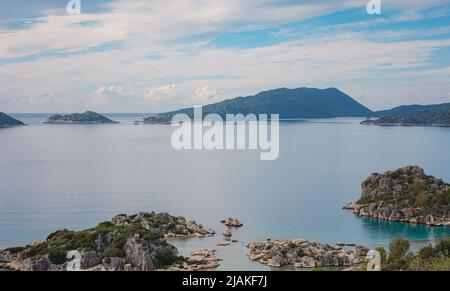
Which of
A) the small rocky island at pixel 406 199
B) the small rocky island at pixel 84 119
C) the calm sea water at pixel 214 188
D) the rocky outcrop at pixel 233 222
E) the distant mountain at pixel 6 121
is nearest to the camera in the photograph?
the calm sea water at pixel 214 188

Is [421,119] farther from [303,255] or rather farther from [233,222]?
[303,255]

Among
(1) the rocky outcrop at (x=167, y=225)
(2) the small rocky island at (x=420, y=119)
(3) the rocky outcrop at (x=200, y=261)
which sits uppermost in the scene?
(2) the small rocky island at (x=420, y=119)

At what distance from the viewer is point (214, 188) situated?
2261 inches

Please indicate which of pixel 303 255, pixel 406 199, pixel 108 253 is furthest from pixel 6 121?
pixel 303 255

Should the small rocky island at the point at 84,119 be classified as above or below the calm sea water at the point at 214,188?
above

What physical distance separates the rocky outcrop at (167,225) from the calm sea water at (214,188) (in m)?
1.54

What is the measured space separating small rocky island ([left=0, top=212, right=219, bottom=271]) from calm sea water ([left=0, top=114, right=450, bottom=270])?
2.62 meters

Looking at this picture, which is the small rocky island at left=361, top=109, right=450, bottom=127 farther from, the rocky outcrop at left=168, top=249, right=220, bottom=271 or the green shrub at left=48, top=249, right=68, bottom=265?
the green shrub at left=48, top=249, right=68, bottom=265

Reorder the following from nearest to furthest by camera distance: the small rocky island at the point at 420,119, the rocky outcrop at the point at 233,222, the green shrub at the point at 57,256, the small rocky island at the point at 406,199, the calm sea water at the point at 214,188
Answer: the green shrub at the point at 57,256 < the calm sea water at the point at 214,188 < the rocky outcrop at the point at 233,222 < the small rocky island at the point at 406,199 < the small rocky island at the point at 420,119

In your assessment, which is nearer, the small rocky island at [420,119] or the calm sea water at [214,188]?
the calm sea water at [214,188]

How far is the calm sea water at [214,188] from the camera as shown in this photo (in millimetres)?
37500

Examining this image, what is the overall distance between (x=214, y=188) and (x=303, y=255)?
29421mm

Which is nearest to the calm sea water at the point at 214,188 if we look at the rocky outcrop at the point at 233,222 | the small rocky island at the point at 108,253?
the rocky outcrop at the point at 233,222

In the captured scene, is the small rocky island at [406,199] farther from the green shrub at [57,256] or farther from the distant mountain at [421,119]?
the distant mountain at [421,119]
